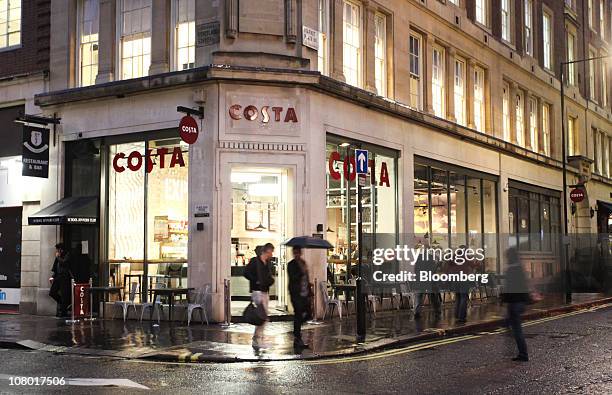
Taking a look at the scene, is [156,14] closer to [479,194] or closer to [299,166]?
[299,166]

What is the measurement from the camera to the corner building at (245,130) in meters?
18.2

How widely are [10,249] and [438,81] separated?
1506cm

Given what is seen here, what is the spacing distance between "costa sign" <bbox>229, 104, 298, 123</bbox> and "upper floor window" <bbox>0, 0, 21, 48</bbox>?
331 inches

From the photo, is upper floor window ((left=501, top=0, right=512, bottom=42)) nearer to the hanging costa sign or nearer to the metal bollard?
the hanging costa sign

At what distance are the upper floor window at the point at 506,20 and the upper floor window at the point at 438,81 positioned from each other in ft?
21.3

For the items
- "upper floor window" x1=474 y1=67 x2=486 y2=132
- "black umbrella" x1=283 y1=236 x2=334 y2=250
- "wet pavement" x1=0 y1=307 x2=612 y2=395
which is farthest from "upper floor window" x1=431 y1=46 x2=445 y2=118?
"wet pavement" x1=0 y1=307 x2=612 y2=395

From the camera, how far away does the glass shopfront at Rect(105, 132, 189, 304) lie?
1883 cm

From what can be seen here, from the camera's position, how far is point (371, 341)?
14125 mm

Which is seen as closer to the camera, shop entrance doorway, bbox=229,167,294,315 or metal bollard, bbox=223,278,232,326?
metal bollard, bbox=223,278,232,326

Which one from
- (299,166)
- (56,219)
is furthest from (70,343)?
(299,166)

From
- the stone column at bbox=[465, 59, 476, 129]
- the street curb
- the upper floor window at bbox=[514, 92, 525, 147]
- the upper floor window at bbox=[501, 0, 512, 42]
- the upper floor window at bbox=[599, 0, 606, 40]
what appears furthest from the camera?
the upper floor window at bbox=[599, 0, 606, 40]

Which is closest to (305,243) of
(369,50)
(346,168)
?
(346,168)

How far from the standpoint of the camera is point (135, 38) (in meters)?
20.1

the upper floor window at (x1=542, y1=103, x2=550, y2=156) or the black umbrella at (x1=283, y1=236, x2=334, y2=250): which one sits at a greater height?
the upper floor window at (x1=542, y1=103, x2=550, y2=156)
